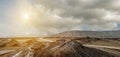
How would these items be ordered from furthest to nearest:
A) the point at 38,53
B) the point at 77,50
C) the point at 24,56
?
the point at 77,50
the point at 38,53
the point at 24,56

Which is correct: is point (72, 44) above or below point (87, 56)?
above

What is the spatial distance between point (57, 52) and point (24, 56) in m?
11.3

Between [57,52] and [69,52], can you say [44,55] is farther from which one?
[69,52]

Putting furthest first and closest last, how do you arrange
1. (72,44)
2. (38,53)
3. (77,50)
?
(72,44)
(77,50)
(38,53)

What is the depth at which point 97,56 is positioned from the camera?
6372 cm

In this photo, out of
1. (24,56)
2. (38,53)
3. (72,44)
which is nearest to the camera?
(24,56)

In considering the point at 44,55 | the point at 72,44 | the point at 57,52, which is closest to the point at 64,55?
the point at 57,52

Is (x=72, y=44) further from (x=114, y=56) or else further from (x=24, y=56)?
(x=24, y=56)

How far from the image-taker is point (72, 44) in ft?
228

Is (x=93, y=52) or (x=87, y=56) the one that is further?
(x=93, y=52)

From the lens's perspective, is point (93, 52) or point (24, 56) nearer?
point (24, 56)

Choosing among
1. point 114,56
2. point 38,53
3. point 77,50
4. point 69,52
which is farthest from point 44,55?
point 114,56

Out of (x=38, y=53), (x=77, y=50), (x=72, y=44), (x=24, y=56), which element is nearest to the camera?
(x=24, y=56)

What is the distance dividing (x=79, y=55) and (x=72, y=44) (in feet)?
32.1
